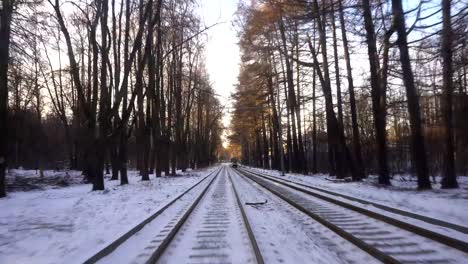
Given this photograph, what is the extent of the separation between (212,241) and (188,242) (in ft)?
1.43

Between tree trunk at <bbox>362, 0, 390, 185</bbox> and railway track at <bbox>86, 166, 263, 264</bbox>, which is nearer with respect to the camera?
railway track at <bbox>86, 166, 263, 264</bbox>

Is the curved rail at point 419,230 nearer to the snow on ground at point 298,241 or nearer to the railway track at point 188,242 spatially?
the snow on ground at point 298,241

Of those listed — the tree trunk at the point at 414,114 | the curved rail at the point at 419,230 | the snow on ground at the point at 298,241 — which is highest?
the tree trunk at the point at 414,114

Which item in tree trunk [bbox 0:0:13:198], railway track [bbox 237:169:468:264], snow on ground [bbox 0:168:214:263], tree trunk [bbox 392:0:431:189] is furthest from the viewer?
tree trunk [bbox 0:0:13:198]

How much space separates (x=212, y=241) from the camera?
8273 mm

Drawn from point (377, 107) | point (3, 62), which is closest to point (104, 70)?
point (3, 62)

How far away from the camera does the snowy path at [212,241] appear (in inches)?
272

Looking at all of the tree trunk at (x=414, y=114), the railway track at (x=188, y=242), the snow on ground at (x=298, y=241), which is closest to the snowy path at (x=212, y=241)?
the railway track at (x=188, y=242)

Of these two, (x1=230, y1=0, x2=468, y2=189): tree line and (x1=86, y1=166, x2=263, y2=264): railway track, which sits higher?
(x1=230, y1=0, x2=468, y2=189): tree line

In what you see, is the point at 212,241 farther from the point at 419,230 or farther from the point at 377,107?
the point at 377,107

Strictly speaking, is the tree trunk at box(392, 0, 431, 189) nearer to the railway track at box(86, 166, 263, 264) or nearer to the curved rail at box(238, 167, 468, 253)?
the curved rail at box(238, 167, 468, 253)

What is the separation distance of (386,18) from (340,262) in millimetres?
12436

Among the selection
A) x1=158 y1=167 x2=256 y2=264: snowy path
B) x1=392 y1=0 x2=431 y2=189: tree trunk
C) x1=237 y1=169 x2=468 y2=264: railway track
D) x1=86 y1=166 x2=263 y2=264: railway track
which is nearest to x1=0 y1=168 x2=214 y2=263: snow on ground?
x1=86 y1=166 x2=263 y2=264: railway track

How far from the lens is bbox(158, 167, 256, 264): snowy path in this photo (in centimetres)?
690
